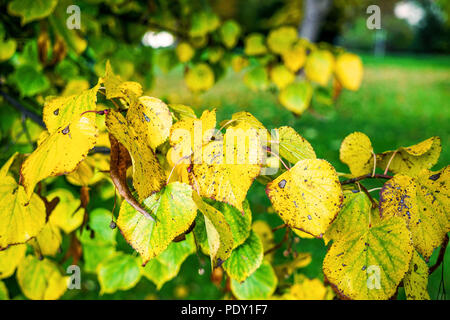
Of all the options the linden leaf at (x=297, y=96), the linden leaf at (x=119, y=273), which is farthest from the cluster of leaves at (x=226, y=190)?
the linden leaf at (x=297, y=96)

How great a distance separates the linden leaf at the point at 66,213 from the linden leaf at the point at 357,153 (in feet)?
1.71

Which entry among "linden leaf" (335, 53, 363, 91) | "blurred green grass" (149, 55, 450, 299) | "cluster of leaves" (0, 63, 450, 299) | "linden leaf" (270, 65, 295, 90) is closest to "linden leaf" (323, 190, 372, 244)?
"cluster of leaves" (0, 63, 450, 299)

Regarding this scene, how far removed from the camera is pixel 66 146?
399 mm

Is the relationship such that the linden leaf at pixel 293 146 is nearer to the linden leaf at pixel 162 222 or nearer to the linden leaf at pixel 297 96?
the linden leaf at pixel 162 222

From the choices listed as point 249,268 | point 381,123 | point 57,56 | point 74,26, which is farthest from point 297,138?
point 381,123

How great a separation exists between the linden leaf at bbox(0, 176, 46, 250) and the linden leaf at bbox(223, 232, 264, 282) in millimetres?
293

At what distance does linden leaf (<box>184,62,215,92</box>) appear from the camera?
1.37 metres

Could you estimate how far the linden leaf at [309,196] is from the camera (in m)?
0.40

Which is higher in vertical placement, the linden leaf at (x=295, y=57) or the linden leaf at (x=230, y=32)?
the linden leaf at (x=230, y=32)

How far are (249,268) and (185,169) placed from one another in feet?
0.70

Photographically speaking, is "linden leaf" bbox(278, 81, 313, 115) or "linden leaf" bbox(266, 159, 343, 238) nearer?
"linden leaf" bbox(266, 159, 343, 238)

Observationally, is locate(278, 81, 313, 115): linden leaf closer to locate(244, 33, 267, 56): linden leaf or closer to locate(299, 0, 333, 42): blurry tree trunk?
locate(244, 33, 267, 56): linden leaf
